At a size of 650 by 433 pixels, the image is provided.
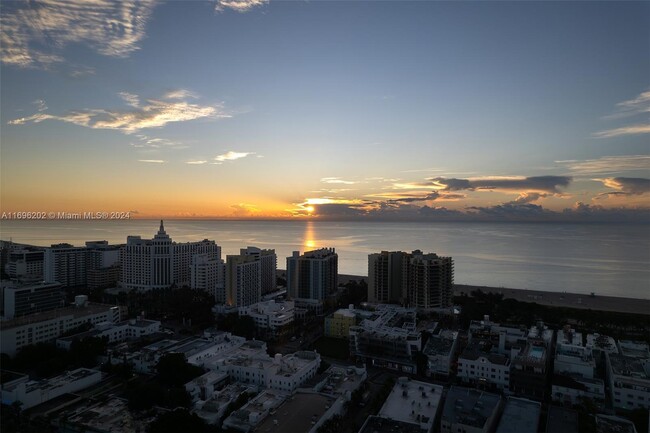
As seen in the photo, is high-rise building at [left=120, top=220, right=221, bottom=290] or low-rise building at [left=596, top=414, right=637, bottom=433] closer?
low-rise building at [left=596, top=414, right=637, bottom=433]

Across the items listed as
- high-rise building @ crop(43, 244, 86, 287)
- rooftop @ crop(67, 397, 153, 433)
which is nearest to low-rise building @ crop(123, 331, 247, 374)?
rooftop @ crop(67, 397, 153, 433)

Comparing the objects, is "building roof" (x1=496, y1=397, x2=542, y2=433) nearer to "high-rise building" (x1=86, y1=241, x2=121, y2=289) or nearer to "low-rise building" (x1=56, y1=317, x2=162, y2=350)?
"low-rise building" (x1=56, y1=317, x2=162, y2=350)

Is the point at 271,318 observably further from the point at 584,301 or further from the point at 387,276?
the point at 584,301

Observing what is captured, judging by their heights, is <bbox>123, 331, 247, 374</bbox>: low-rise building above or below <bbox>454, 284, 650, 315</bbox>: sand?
above

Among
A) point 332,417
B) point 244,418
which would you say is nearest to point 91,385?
point 244,418

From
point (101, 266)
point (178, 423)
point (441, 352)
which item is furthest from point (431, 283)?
point (101, 266)

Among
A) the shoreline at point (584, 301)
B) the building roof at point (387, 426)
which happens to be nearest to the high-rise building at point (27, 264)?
A: the building roof at point (387, 426)
